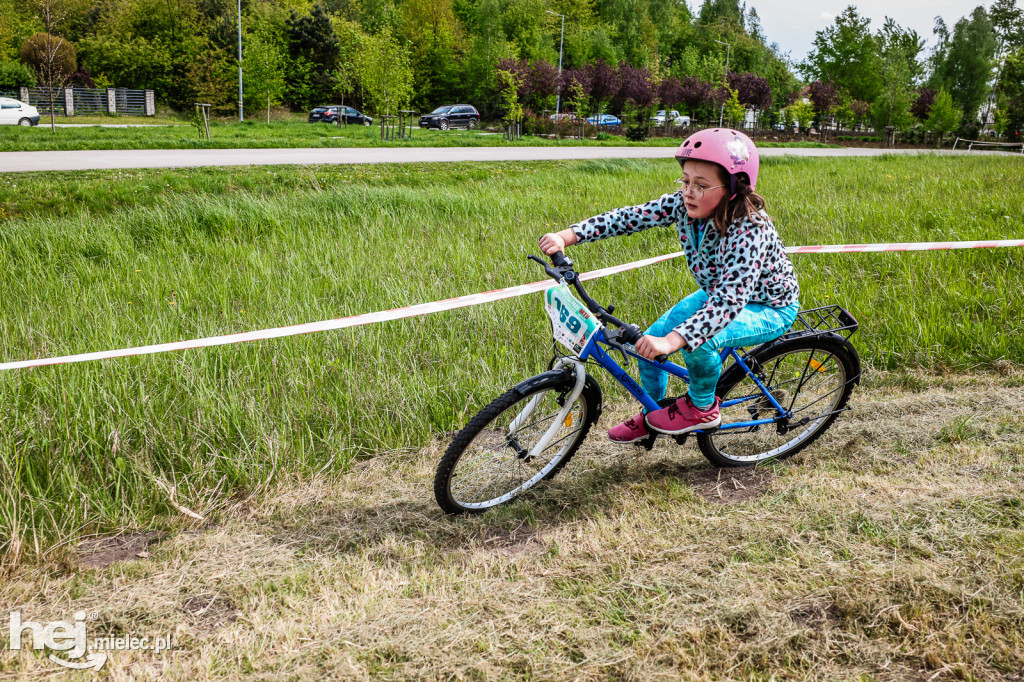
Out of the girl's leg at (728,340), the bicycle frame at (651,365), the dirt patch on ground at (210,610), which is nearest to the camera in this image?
the dirt patch on ground at (210,610)

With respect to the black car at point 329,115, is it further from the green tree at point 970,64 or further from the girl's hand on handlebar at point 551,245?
the green tree at point 970,64

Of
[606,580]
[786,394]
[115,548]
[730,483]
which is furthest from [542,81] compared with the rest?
[606,580]

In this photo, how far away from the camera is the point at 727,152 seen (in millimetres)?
2902

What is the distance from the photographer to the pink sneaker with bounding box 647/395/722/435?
339 centimetres

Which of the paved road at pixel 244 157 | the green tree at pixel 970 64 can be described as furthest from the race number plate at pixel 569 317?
the green tree at pixel 970 64

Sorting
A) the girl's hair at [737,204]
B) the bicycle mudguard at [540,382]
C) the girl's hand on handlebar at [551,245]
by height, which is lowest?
the bicycle mudguard at [540,382]

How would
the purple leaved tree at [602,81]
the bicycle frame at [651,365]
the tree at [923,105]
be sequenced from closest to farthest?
the bicycle frame at [651,365], the purple leaved tree at [602,81], the tree at [923,105]

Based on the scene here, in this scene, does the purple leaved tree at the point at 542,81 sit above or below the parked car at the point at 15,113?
above

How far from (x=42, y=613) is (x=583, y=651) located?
198 centimetres

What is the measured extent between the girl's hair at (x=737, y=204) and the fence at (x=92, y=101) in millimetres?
40519

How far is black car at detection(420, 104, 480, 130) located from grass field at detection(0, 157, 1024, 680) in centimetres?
3159

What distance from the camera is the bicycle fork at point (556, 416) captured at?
125 inches

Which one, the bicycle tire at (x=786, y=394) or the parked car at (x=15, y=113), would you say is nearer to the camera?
the bicycle tire at (x=786, y=394)

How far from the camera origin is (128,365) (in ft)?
13.4
